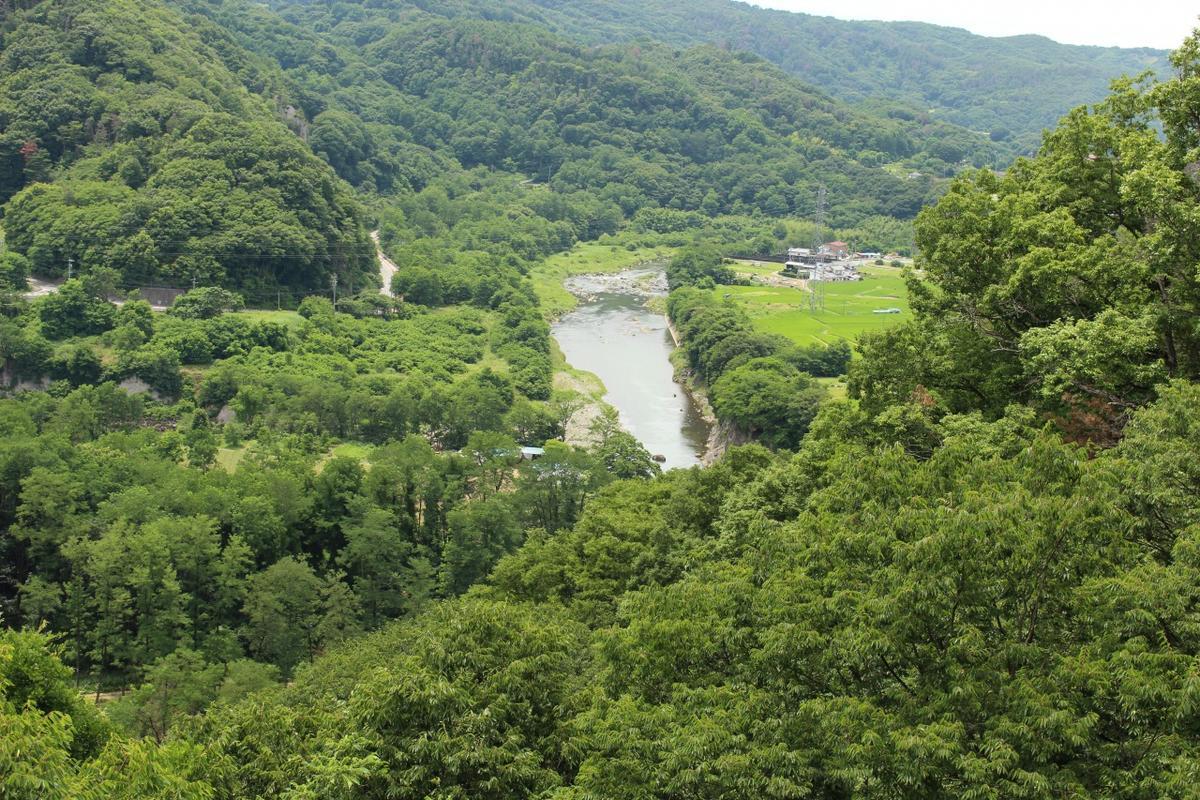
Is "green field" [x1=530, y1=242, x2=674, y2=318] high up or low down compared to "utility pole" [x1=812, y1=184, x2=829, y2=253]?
down

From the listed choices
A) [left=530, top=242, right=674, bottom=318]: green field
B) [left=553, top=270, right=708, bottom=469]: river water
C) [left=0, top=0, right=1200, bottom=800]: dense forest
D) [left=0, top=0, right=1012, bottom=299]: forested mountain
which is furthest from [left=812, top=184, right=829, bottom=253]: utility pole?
[left=0, top=0, right=1200, bottom=800]: dense forest

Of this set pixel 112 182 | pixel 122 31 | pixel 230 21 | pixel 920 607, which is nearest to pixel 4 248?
pixel 112 182

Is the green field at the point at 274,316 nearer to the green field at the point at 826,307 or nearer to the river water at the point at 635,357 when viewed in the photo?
the river water at the point at 635,357

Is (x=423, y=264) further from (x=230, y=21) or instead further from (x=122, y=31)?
(x=230, y=21)

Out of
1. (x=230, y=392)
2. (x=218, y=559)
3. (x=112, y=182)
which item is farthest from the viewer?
(x=112, y=182)

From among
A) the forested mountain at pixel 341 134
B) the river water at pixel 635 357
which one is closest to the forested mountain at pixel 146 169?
the forested mountain at pixel 341 134

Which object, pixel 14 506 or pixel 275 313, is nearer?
pixel 14 506

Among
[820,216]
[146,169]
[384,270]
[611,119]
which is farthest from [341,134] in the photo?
[820,216]

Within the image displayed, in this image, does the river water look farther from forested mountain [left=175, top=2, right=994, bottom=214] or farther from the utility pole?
forested mountain [left=175, top=2, right=994, bottom=214]
